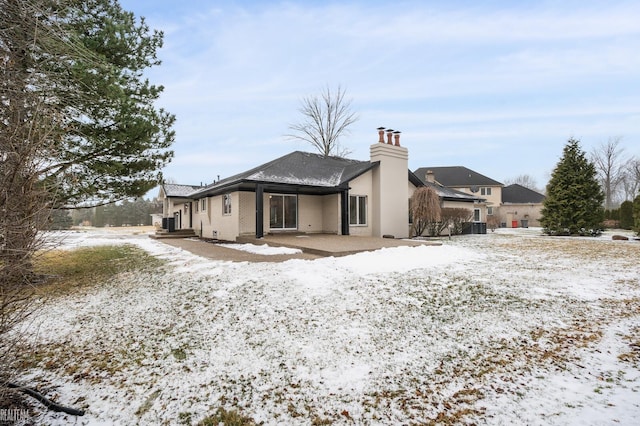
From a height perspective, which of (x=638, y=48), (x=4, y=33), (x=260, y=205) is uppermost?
(x=638, y=48)

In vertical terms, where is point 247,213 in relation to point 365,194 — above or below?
below

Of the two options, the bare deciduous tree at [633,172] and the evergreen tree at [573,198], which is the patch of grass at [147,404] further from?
the bare deciduous tree at [633,172]

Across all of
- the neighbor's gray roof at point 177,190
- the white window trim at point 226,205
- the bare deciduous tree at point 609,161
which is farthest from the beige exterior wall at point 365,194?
the bare deciduous tree at point 609,161

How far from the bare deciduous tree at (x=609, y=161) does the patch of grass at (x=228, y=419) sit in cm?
5114

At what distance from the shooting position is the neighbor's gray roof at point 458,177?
4072 cm

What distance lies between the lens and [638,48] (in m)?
12.3

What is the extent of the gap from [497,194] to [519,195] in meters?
3.41

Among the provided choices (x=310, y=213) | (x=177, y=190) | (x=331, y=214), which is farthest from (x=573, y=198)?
(x=177, y=190)

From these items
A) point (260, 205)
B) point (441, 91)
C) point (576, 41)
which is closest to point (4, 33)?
point (260, 205)

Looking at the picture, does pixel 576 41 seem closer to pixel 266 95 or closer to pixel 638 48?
pixel 638 48

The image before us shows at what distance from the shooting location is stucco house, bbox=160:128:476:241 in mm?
13758

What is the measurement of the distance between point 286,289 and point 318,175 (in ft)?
33.9

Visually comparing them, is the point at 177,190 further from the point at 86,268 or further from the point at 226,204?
the point at 86,268

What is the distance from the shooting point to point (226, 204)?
15.0 meters
